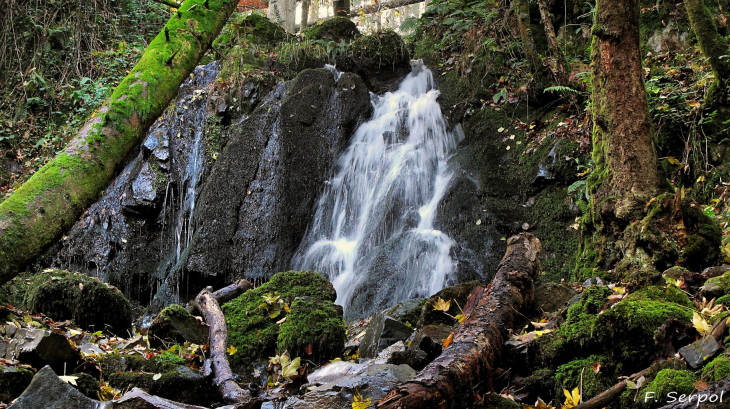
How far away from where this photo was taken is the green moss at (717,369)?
197 cm

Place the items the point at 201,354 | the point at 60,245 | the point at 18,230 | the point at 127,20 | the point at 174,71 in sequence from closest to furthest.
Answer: the point at 18,230
the point at 174,71
the point at 201,354
the point at 60,245
the point at 127,20

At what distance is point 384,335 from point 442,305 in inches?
25.6


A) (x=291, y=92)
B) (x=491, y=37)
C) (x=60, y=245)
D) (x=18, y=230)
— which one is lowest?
(x=60, y=245)

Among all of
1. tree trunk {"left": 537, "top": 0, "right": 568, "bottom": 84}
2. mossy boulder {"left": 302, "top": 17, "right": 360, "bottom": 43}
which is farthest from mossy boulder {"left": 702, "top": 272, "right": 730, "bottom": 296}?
mossy boulder {"left": 302, "top": 17, "right": 360, "bottom": 43}

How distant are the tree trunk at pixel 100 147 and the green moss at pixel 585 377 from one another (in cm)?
284

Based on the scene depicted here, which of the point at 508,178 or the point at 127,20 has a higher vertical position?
the point at 127,20

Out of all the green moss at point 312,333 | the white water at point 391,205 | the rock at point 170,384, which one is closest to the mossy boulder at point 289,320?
the green moss at point 312,333

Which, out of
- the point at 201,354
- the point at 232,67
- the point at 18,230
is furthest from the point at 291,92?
the point at 18,230

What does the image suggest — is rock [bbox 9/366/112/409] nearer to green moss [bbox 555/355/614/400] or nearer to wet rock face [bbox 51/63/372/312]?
green moss [bbox 555/355/614/400]

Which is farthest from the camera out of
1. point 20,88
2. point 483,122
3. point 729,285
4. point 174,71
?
point 20,88

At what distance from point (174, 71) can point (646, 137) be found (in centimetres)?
390

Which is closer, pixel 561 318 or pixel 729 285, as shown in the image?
pixel 729 285

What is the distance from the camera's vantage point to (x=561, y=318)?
3.40 metres

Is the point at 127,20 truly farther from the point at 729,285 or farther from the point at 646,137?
the point at 729,285
